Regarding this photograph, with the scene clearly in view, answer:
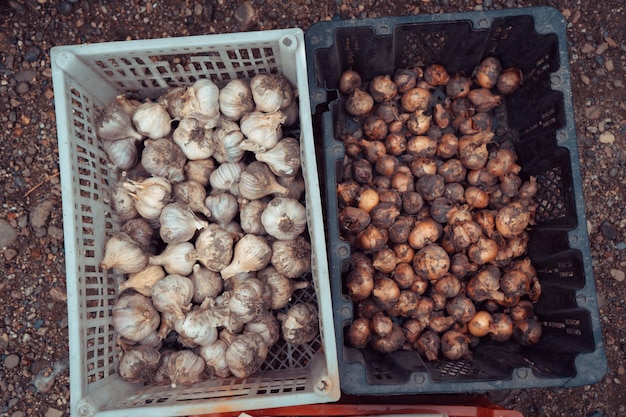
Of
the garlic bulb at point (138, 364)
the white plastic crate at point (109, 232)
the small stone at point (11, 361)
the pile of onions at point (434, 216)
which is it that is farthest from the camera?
the small stone at point (11, 361)

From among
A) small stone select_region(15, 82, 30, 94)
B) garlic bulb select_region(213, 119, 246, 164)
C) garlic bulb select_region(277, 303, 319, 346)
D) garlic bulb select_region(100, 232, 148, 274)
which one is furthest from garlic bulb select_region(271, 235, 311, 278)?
small stone select_region(15, 82, 30, 94)

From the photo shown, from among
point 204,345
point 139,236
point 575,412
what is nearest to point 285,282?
point 204,345

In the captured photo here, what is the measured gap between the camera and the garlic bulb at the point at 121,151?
1711 mm

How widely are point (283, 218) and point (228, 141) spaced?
1.14 feet

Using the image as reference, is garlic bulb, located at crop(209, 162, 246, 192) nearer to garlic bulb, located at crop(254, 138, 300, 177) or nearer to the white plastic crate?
garlic bulb, located at crop(254, 138, 300, 177)

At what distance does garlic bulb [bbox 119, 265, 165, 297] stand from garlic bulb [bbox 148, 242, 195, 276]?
1.2 inches

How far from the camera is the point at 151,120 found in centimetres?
171

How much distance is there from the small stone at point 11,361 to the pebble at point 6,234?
49cm

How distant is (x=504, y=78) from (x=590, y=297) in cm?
86

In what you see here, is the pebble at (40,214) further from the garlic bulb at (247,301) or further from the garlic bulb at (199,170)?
the garlic bulb at (247,301)

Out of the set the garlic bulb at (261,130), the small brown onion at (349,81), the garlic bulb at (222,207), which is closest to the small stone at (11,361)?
the garlic bulb at (222,207)

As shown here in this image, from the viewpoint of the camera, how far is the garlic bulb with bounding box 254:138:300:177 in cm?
167

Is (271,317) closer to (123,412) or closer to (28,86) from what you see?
(123,412)

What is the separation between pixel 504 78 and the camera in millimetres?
1907
